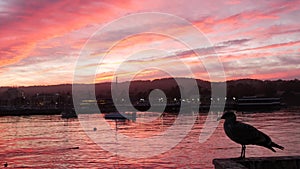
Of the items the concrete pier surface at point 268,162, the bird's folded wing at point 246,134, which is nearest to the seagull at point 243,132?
the bird's folded wing at point 246,134

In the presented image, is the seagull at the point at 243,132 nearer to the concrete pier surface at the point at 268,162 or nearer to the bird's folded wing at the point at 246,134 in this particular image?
the bird's folded wing at the point at 246,134

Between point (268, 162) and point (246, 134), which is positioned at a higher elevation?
point (246, 134)

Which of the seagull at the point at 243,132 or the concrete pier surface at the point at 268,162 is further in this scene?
the seagull at the point at 243,132

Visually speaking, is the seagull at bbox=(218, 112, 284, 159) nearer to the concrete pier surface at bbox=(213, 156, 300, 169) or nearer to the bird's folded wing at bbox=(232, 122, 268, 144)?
the bird's folded wing at bbox=(232, 122, 268, 144)

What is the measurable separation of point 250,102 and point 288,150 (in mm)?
160912

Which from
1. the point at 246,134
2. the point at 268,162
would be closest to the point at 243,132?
the point at 246,134

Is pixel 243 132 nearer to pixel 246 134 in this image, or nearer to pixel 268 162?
pixel 246 134

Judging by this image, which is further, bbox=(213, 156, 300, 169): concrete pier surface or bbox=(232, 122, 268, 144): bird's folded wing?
bbox=(232, 122, 268, 144): bird's folded wing

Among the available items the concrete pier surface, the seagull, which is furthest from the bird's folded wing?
the concrete pier surface

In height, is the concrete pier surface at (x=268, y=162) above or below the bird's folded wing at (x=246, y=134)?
below

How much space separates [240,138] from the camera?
10047 millimetres

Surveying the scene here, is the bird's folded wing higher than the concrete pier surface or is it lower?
higher

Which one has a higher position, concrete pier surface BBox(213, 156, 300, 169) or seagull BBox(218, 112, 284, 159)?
seagull BBox(218, 112, 284, 159)

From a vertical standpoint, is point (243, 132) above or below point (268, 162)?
above
